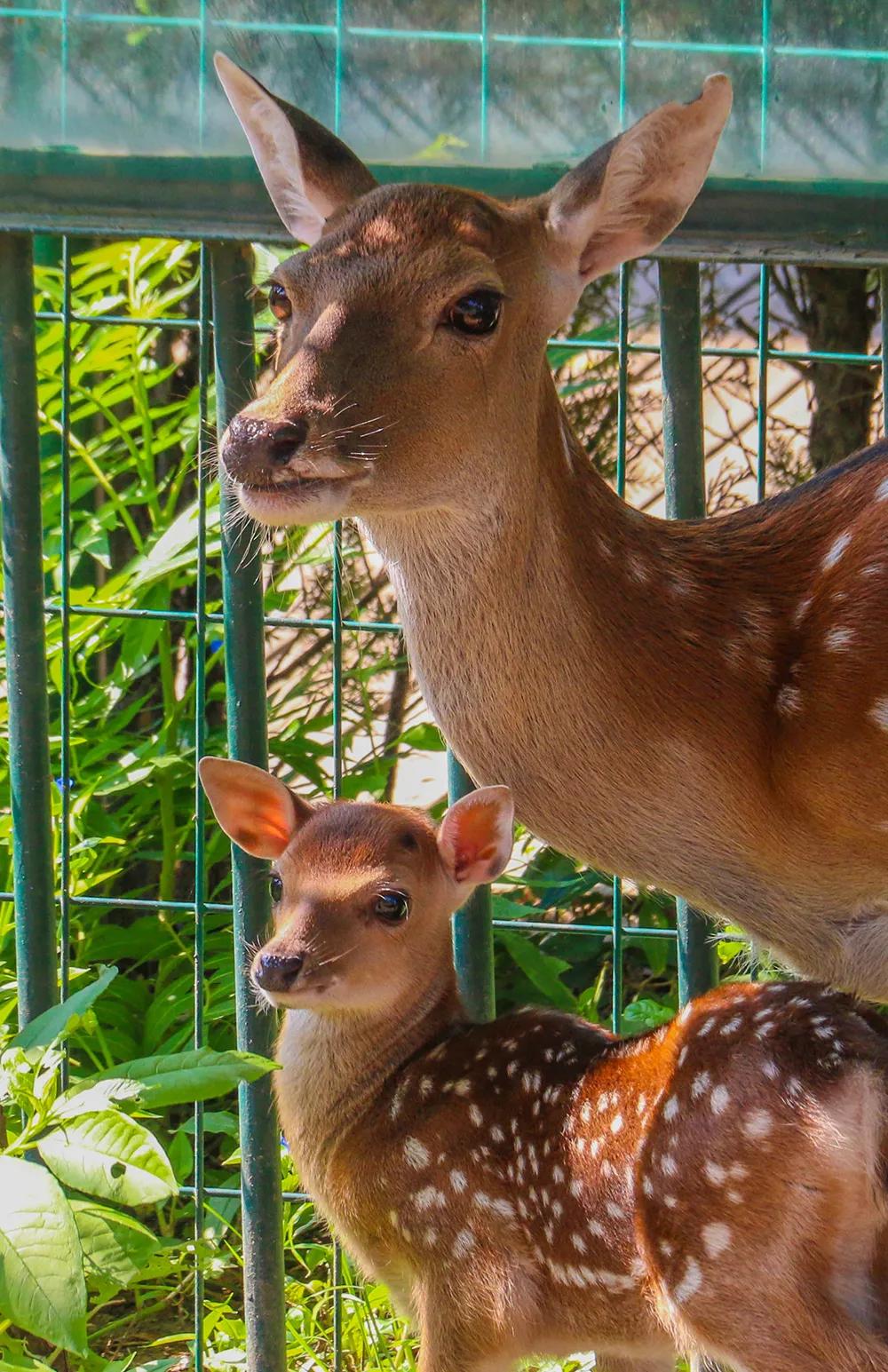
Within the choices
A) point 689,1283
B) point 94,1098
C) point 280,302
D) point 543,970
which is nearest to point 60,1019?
point 94,1098

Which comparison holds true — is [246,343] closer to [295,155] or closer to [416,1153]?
[295,155]

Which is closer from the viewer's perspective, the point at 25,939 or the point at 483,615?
the point at 483,615

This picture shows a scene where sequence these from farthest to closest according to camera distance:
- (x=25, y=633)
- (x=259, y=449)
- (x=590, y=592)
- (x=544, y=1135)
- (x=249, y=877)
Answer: (x=249, y=877), (x=25, y=633), (x=544, y=1135), (x=590, y=592), (x=259, y=449)

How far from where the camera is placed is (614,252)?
9.29 feet

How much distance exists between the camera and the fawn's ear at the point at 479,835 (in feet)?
9.60

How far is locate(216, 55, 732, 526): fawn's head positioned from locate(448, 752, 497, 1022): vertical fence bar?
0.91 m

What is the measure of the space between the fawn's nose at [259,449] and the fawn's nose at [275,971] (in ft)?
2.62

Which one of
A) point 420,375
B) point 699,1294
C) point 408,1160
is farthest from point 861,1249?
point 420,375

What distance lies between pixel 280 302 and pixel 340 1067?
1.27 metres

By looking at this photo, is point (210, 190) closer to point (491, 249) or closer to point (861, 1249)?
point (491, 249)

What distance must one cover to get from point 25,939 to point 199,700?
52 cm

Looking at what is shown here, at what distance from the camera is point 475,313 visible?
2.63 m

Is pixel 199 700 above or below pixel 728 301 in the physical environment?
below

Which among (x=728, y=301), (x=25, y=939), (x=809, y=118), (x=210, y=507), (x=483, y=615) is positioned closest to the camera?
(x=483, y=615)
